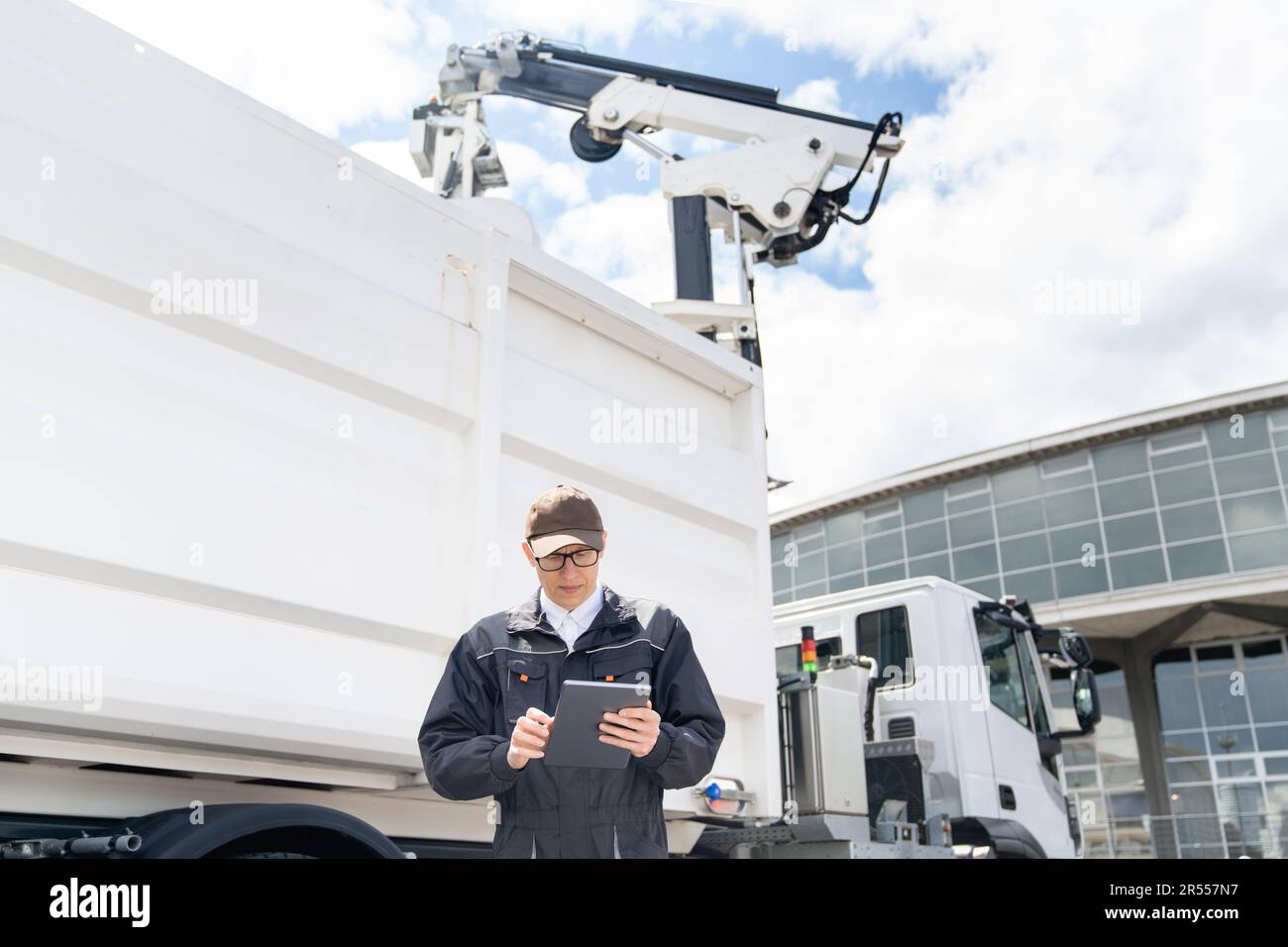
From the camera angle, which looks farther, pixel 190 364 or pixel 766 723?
pixel 766 723

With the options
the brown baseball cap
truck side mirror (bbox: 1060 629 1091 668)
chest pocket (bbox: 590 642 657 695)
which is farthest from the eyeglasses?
truck side mirror (bbox: 1060 629 1091 668)

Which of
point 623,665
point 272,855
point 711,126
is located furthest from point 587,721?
point 711,126

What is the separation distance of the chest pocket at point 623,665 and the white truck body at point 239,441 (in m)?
0.71

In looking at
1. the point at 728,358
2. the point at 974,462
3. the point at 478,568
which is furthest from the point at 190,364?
the point at 974,462

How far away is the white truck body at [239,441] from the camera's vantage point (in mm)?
2246

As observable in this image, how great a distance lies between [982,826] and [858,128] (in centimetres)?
353

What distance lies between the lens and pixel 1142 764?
70.7 ft

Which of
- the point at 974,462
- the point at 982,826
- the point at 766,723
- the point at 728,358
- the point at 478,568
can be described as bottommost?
the point at 982,826

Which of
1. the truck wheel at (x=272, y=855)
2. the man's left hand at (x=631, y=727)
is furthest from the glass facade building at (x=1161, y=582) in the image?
the man's left hand at (x=631, y=727)

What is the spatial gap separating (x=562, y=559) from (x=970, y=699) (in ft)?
13.0

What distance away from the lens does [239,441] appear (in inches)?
101

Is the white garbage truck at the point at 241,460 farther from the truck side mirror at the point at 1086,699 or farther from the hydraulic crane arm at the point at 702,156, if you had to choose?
the truck side mirror at the point at 1086,699

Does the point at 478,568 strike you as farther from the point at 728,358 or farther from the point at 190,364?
the point at 728,358

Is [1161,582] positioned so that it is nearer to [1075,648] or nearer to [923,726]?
[1075,648]
